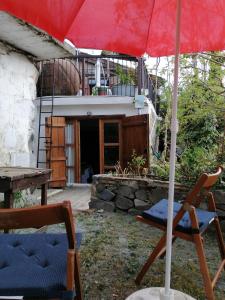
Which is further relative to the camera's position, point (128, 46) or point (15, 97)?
point (15, 97)

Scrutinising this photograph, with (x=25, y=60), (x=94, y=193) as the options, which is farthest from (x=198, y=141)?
(x=25, y=60)

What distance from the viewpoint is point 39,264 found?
1604 mm

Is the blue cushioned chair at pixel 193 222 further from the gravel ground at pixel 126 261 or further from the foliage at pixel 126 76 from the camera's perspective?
the foliage at pixel 126 76

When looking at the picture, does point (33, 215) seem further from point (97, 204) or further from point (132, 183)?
point (97, 204)

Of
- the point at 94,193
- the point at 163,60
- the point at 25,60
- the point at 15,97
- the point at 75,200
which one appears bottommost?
the point at 75,200

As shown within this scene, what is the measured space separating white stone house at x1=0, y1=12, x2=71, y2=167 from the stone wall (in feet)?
4.60

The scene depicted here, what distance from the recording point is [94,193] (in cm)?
505

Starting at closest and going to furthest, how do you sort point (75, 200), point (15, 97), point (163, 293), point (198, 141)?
point (163, 293) < point (15, 97) < point (75, 200) < point (198, 141)

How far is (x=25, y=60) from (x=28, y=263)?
4.25 m

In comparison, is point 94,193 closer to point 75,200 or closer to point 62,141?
point 75,200

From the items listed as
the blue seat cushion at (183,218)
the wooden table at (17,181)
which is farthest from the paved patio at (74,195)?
the blue seat cushion at (183,218)

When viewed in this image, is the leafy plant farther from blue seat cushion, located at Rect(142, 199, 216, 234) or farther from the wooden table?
blue seat cushion, located at Rect(142, 199, 216, 234)

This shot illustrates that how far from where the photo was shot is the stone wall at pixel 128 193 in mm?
4391

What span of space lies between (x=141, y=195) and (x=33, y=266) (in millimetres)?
3110
